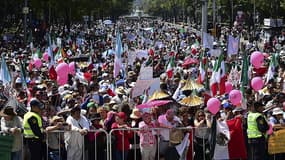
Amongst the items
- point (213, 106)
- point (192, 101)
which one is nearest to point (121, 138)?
point (213, 106)

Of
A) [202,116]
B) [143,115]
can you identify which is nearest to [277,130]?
[202,116]

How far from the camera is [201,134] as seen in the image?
40.9ft

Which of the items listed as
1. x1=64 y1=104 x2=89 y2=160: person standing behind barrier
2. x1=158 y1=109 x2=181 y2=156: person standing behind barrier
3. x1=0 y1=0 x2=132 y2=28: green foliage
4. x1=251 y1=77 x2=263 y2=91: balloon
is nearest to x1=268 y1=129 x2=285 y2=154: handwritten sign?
x1=158 y1=109 x2=181 y2=156: person standing behind barrier

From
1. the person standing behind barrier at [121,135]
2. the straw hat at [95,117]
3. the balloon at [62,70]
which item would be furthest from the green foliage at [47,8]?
the person standing behind barrier at [121,135]

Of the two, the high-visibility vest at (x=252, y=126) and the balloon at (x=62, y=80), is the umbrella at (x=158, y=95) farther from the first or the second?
the balloon at (x=62, y=80)

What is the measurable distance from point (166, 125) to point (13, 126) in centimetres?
268

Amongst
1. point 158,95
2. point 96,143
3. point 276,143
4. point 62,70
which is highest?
point 62,70

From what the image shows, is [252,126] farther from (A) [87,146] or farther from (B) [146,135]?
(A) [87,146]

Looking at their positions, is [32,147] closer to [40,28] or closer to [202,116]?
[202,116]

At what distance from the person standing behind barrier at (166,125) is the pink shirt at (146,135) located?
0.15 m

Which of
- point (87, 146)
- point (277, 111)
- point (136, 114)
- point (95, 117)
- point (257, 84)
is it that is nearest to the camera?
point (87, 146)

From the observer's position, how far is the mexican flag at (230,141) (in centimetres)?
1238

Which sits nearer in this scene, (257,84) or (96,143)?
(96,143)

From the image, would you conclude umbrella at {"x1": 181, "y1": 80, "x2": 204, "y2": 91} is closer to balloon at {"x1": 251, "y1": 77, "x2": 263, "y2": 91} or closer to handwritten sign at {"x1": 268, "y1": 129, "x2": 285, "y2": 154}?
balloon at {"x1": 251, "y1": 77, "x2": 263, "y2": 91}
